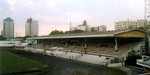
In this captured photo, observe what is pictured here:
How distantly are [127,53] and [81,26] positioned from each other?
88.3 meters

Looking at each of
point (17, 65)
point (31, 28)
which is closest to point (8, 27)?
point (31, 28)

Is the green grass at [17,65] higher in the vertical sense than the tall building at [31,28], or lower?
lower

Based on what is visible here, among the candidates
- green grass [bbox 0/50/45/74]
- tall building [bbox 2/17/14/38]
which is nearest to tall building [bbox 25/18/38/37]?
tall building [bbox 2/17/14/38]

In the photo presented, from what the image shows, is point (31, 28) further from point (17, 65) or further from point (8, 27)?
point (17, 65)

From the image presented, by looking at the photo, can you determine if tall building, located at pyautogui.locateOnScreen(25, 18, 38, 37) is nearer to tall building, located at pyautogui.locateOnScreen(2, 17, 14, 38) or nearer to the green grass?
tall building, located at pyautogui.locateOnScreen(2, 17, 14, 38)

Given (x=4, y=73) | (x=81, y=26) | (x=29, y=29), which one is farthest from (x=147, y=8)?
(x=29, y=29)

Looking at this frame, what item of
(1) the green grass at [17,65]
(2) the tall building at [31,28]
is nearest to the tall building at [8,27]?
(2) the tall building at [31,28]

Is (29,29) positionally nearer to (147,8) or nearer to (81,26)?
(81,26)

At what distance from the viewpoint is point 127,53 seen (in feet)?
104

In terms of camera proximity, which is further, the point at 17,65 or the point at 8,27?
the point at 8,27

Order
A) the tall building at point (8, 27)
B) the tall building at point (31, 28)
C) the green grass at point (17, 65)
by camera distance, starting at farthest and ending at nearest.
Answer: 1. the tall building at point (31, 28)
2. the tall building at point (8, 27)
3. the green grass at point (17, 65)

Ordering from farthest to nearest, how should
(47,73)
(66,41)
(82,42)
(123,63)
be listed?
(66,41) < (82,42) < (123,63) < (47,73)

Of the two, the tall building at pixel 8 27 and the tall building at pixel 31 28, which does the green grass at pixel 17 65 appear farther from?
the tall building at pixel 31 28

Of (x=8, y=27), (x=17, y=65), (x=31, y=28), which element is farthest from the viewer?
(x=31, y=28)
